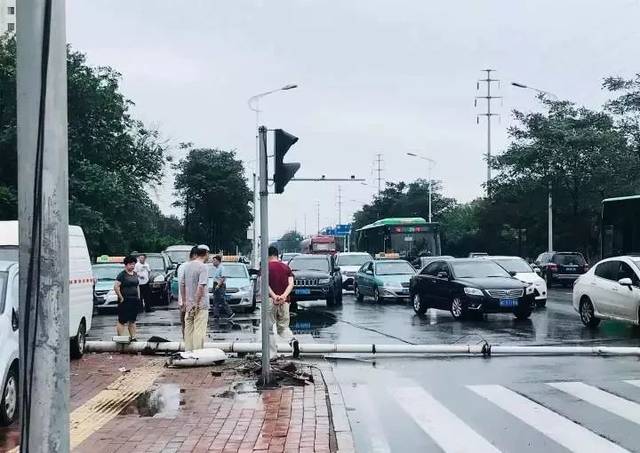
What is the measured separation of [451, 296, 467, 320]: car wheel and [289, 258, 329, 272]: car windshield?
750cm

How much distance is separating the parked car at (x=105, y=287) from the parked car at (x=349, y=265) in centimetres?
1114

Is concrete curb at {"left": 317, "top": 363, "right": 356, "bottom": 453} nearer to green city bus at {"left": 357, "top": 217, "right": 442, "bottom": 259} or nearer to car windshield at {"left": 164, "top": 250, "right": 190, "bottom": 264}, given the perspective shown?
green city bus at {"left": 357, "top": 217, "right": 442, "bottom": 259}

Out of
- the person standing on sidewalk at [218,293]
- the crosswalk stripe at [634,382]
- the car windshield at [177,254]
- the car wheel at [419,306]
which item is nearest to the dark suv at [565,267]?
the car wheel at [419,306]

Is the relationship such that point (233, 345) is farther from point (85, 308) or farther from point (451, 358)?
point (451, 358)

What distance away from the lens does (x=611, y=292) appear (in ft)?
56.6

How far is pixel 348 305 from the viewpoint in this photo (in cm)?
2780

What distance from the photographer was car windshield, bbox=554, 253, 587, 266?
3800 centimetres

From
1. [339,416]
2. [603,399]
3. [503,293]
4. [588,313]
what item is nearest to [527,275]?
[503,293]

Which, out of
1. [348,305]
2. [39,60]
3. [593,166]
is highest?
[593,166]

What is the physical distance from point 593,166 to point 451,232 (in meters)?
42.4

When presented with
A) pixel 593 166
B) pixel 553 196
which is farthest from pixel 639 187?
pixel 553 196

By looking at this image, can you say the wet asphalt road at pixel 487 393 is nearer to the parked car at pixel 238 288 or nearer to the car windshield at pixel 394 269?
the parked car at pixel 238 288

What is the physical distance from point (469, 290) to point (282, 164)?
11258mm

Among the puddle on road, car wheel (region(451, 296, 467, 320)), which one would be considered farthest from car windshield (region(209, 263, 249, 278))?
the puddle on road
